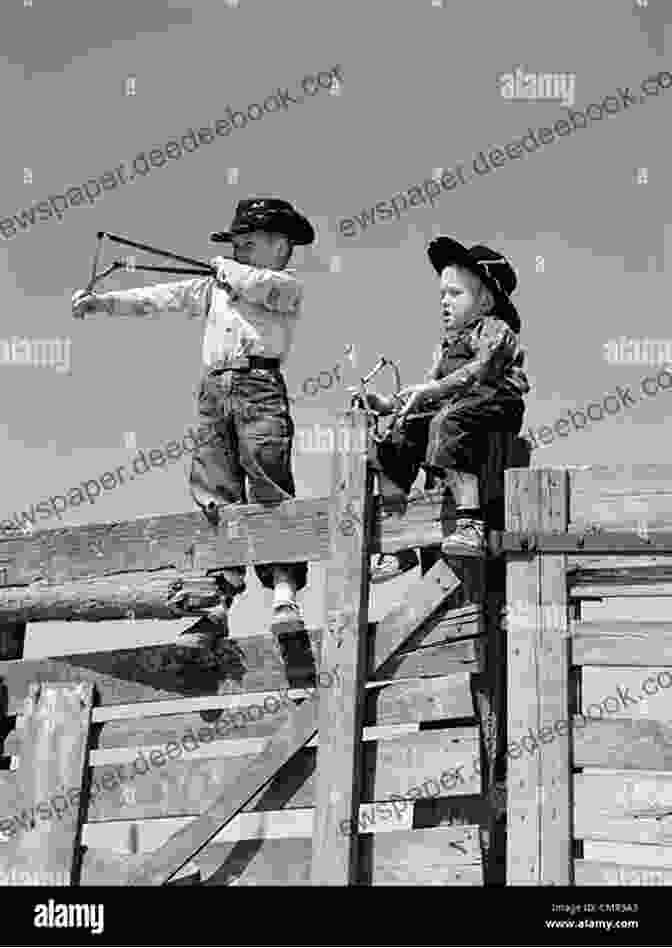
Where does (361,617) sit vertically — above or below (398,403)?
below

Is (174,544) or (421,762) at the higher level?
(174,544)

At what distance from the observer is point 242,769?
856 cm

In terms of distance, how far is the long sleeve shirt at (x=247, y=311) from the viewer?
926cm

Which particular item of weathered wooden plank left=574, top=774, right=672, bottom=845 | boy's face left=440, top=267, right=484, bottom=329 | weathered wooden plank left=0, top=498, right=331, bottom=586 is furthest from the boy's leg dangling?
weathered wooden plank left=574, top=774, right=672, bottom=845

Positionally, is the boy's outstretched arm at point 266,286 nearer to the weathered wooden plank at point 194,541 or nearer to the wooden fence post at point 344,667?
the wooden fence post at point 344,667

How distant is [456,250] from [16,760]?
4006 mm

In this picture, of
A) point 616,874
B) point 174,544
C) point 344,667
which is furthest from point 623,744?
point 174,544

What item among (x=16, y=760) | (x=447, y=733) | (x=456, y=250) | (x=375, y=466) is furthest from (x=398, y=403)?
(x=16, y=760)

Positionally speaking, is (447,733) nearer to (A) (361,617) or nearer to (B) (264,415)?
(A) (361,617)

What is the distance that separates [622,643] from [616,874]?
1.18 meters

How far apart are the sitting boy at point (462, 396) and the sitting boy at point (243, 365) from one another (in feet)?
2.15

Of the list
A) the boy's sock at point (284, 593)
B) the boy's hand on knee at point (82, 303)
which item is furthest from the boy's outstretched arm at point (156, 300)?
the boy's sock at point (284, 593)

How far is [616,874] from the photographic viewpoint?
7.77 metres

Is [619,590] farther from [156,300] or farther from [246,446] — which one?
[156,300]
